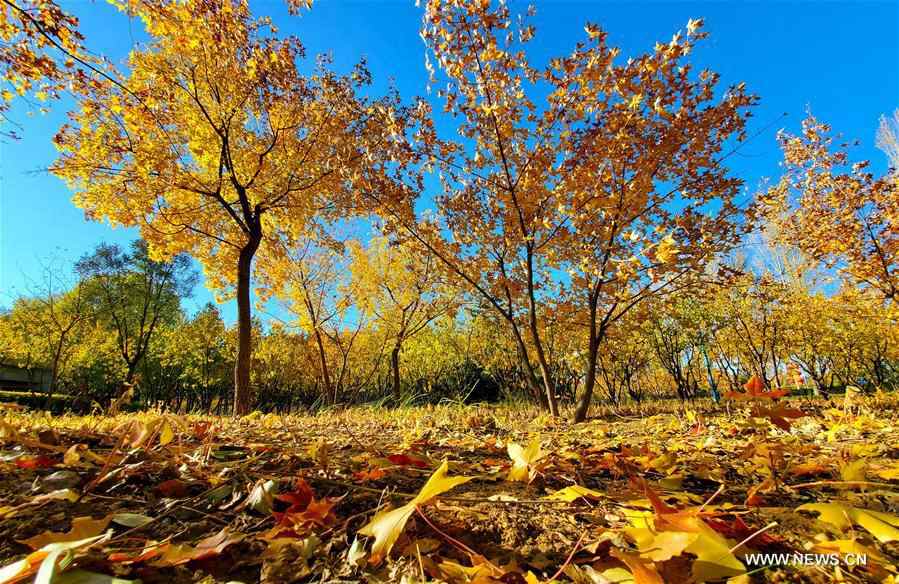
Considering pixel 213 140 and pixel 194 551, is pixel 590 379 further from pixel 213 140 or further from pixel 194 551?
pixel 213 140

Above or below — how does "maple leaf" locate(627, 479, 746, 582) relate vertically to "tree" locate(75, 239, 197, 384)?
below

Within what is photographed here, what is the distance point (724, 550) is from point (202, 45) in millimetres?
8091

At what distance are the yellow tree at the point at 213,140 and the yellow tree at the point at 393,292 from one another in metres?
5.53

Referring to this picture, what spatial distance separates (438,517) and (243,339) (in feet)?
21.4

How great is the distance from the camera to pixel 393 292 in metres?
13.7

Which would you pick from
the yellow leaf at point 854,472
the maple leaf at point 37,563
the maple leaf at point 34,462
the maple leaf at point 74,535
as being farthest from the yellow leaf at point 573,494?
the maple leaf at point 34,462

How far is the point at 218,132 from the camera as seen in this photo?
633 centimetres

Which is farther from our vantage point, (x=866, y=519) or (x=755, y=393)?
(x=755, y=393)

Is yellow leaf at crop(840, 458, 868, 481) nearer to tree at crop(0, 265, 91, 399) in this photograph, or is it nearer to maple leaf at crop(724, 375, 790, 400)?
maple leaf at crop(724, 375, 790, 400)

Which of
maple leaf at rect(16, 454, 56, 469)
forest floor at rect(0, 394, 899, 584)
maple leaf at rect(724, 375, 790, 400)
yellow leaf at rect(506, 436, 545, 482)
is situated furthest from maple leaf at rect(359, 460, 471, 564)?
maple leaf at rect(16, 454, 56, 469)

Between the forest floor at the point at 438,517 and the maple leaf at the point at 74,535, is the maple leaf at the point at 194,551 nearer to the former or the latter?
the forest floor at the point at 438,517

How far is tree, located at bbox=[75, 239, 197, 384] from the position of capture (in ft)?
66.8

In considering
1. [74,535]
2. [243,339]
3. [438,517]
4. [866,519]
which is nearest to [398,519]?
[438,517]

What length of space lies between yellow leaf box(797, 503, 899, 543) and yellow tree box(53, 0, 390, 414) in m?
4.76
